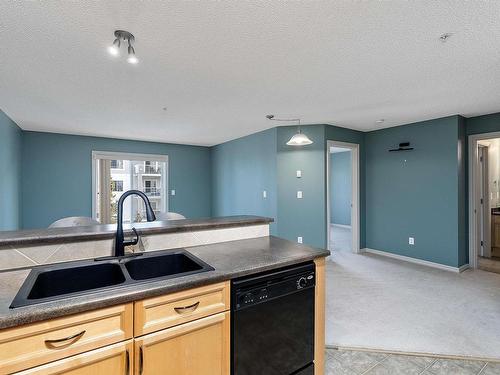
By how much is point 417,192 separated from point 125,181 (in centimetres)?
768

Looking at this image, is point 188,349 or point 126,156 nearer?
point 188,349

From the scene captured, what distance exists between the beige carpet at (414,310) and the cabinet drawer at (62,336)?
1.80 meters

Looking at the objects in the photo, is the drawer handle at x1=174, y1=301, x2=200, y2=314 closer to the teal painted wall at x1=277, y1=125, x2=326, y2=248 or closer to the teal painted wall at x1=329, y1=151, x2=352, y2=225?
the teal painted wall at x1=277, y1=125, x2=326, y2=248

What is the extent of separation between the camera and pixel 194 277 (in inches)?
49.0

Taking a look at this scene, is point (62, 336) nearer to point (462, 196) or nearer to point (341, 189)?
point (462, 196)

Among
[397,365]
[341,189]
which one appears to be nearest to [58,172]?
[397,365]

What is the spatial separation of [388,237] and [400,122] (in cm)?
200

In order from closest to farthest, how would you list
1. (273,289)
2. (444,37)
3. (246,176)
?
(273,289)
(444,37)
(246,176)

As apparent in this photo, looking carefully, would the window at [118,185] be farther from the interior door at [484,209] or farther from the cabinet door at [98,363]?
the interior door at [484,209]

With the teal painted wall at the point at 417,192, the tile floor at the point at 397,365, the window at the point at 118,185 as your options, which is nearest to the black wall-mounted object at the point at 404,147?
the teal painted wall at the point at 417,192

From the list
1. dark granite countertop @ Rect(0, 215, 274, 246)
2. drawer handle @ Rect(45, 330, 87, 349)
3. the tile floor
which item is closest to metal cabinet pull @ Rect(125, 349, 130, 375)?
drawer handle @ Rect(45, 330, 87, 349)

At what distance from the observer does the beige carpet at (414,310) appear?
7.11 feet

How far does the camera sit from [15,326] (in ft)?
2.93

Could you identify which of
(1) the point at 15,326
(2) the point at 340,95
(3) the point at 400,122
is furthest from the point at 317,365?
(3) the point at 400,122
